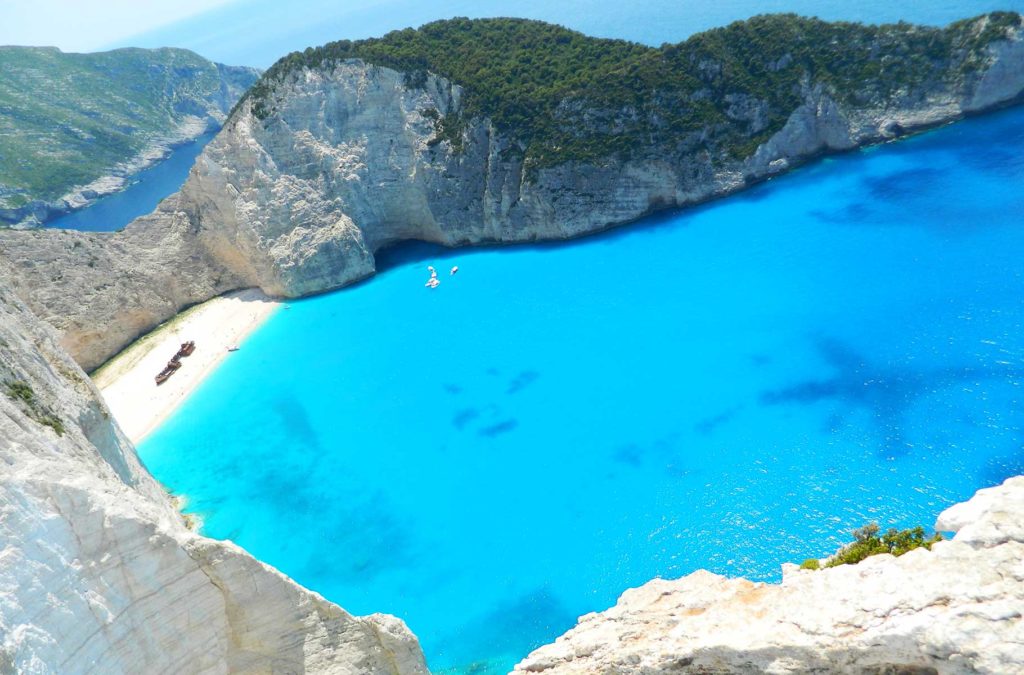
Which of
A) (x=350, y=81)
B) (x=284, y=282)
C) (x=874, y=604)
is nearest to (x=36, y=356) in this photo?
(x=874, y=604)

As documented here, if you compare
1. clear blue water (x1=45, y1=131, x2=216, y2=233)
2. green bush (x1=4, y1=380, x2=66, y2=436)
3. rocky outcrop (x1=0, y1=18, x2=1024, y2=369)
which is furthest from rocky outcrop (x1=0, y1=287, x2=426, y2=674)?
clear blue water (x1=45, y1=131, x2=216, y2=233)

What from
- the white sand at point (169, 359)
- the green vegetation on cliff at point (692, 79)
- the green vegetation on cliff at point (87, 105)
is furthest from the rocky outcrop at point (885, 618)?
the green vegetation on cliff at point (87, 105)

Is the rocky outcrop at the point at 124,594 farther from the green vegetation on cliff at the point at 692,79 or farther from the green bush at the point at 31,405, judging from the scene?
the green vegetation on cliff at the point at 692,79

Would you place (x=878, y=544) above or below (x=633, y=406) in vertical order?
above

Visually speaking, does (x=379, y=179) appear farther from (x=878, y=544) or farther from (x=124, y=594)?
(x=878, y=544)

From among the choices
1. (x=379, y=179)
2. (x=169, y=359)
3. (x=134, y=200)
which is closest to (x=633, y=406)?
(x=379, y=179)

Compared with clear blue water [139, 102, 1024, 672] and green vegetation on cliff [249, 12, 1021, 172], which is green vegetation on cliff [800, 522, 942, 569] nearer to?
clear blue water [139, 102, 1024, 672]
